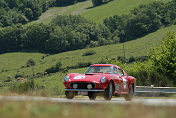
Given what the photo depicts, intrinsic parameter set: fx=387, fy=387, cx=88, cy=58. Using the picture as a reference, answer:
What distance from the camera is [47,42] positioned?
183 m

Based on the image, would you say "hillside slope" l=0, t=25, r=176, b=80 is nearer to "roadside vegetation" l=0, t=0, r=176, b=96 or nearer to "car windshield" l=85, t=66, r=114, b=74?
"roadside vegetation" l=0, t=0, r=176, b=96

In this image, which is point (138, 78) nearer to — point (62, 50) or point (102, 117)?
point (102, 117)

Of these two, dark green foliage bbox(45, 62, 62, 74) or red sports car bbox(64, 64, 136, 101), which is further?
dark green foliage bbox(45, 62, 62, 74)

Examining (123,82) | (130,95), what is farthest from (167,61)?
(123,82)

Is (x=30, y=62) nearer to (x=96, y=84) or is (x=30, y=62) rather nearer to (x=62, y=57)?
(x=62, y=57)

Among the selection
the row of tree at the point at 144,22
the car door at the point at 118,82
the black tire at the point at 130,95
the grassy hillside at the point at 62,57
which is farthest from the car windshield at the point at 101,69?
the row of tree at the point at 144,22

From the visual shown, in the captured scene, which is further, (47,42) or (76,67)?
(47,42)

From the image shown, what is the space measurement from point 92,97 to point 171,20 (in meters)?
187

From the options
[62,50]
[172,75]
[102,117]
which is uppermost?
[102,117]

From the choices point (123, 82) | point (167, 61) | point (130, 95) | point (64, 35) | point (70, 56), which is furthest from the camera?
point (64, 35)

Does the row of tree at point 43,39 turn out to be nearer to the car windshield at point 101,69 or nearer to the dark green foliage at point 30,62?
the dark green foliage at point 30,62

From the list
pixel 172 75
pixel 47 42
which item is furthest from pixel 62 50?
pixel 172 75

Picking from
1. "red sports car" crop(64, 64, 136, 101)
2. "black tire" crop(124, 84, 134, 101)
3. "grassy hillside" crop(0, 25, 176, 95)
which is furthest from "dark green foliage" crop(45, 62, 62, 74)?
"red sports car" crop(64, 64, 136, 101)

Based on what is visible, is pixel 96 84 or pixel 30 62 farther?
pixel 30 62
